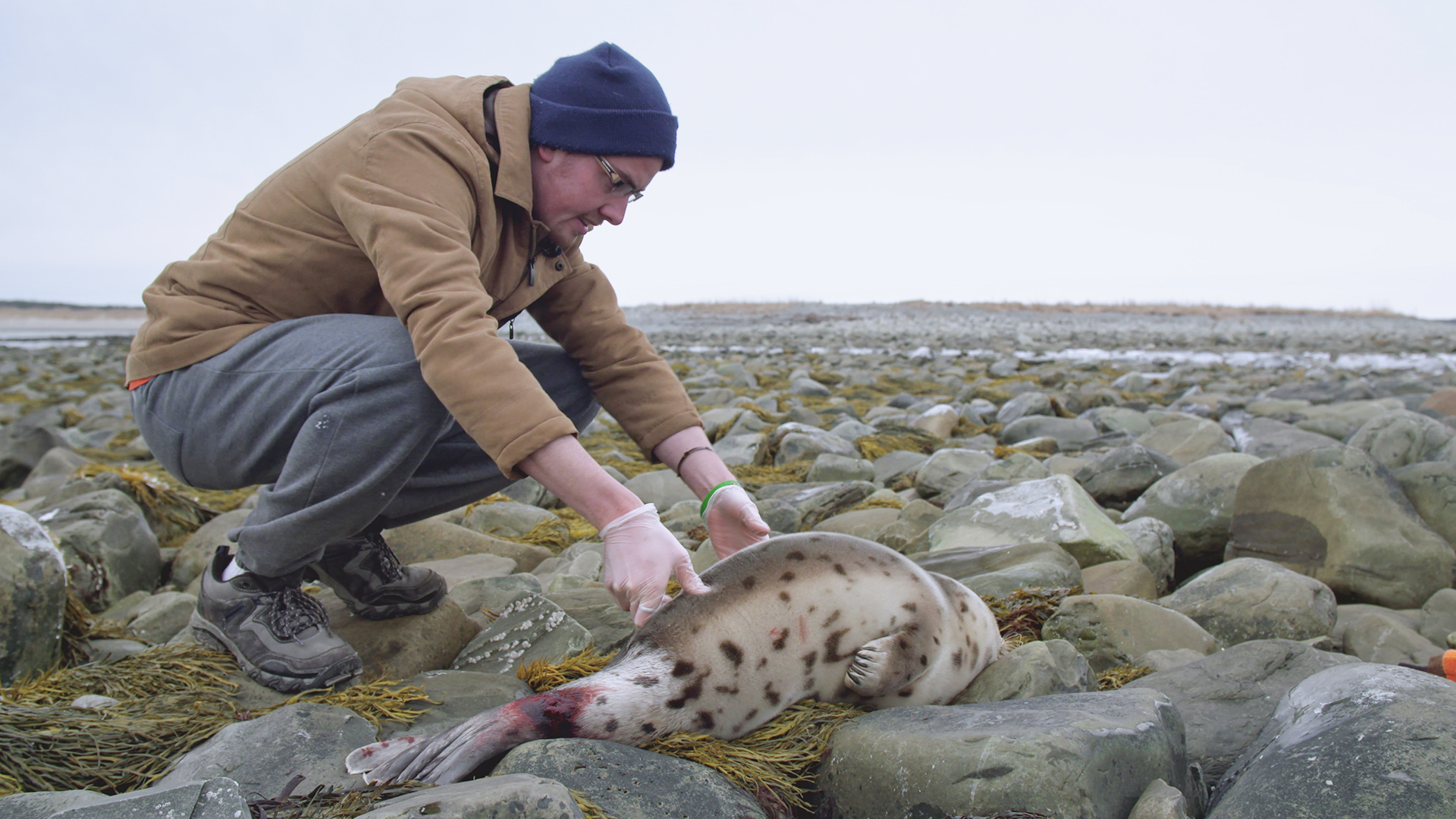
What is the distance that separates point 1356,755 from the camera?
168 cm

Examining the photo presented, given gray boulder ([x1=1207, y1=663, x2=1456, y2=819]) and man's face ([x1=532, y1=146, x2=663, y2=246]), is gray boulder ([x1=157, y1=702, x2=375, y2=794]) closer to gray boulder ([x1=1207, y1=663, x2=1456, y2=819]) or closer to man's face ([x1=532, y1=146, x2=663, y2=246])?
man's face ([x1=532, y1=146, x2=663, y2=246])

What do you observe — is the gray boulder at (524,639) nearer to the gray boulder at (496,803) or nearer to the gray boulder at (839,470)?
the gray boulder at (496,803)

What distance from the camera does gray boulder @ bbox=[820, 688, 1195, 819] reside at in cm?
175

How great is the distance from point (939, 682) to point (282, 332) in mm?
1888

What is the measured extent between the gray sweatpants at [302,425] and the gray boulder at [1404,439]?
→ 15.3ft

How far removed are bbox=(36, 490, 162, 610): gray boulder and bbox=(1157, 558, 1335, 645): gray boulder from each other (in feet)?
13.0

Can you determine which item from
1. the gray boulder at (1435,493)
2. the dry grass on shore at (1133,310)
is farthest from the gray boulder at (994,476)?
the dry grass on shore at (1133,310)

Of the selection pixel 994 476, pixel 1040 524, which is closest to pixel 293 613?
pixel 1040 524

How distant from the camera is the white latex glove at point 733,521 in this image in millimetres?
2562

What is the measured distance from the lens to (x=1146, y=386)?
430 inches

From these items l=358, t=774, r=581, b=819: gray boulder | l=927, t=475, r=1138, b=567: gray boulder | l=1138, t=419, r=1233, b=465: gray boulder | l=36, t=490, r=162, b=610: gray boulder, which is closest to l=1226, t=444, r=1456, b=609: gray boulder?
l=927, t=475, r=1138, b=567: gray boulder

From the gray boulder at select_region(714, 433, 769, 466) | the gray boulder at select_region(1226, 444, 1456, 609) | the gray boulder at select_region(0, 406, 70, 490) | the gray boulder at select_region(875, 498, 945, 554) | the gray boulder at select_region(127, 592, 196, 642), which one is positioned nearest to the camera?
the gray boulder at select_region(127, 592, 196, 642)

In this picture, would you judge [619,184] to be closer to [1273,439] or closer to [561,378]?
[561,378]

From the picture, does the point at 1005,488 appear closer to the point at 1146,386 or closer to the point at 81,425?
the point at 1146,386
